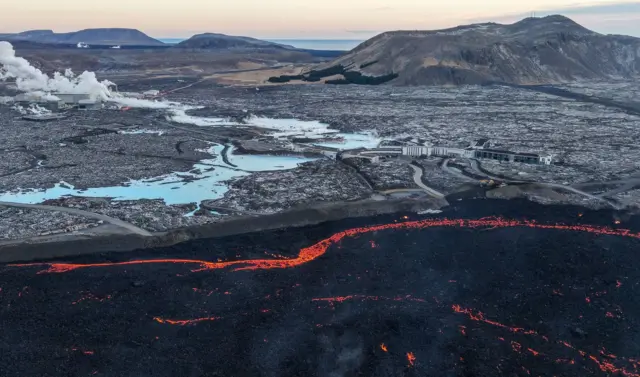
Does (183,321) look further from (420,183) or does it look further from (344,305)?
(420,183)

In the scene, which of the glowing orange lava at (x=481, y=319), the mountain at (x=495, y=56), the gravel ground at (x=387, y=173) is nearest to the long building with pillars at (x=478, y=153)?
the gravel ground at (x=387, y=173)

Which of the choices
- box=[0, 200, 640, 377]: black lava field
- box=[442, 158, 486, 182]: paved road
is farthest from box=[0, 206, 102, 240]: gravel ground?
box=[442, 158, 486, 182]: paved road

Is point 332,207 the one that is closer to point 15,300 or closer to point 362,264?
point 362,264

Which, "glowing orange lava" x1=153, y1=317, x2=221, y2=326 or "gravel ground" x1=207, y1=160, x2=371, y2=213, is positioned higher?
"gravel ground" x1=207, y1=160, x2=371, y2=213

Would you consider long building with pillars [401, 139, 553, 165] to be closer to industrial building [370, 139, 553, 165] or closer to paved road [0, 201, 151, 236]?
industrial building [370, 139, 553, 165]

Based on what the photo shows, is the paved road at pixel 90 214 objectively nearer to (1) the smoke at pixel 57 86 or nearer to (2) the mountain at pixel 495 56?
(1) the smoke at pixel 57 86

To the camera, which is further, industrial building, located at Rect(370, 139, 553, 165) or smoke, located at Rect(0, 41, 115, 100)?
smoke, located at Rect(0, 41, 115, 100)

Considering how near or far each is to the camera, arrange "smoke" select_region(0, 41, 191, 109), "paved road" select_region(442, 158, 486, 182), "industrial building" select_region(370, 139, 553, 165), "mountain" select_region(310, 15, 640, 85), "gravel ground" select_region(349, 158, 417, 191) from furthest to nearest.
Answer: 1. "mountain" select_region(310, 15, 640, 85)
2. "smoke" select_region(0, 41, 191, 109)
3. "industrial building" select_region(370, 139, 553, 165)
4. "paved road" select_region(442, 158, 486, 182)
5. "gravel ground" select_region(349, 158, 417, 191)
